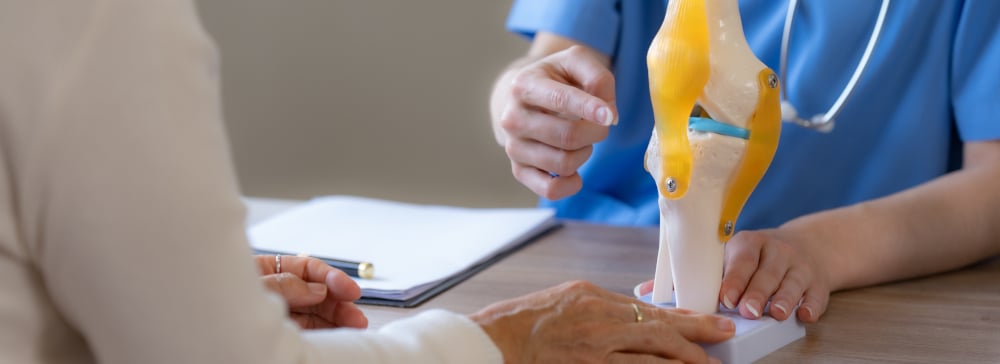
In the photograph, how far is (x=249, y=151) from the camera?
263 centimetres

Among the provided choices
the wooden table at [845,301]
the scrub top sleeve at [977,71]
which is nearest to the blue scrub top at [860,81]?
the scrub top sleeve at [977,71]

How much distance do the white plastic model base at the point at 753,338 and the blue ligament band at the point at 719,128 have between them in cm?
16

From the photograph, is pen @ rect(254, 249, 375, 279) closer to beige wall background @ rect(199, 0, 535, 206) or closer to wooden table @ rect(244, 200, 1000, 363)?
wooden table @ rect(244, 200, 1000, 363)

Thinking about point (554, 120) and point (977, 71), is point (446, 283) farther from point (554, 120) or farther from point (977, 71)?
point (977, 71)

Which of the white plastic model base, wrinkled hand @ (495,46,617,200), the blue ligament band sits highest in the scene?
the blue ligament band

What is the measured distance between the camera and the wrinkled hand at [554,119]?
973 mm

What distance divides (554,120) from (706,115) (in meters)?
0.25

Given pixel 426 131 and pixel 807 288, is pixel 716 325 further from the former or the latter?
pixel 426 131

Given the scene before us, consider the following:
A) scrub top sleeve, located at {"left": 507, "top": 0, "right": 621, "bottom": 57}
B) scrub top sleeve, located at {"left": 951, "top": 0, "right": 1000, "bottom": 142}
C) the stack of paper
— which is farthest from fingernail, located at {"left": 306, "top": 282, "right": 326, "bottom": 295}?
scrub top sleeve, located at {"left": 951, "top": 0, "right": 1000, "bottom": 142}

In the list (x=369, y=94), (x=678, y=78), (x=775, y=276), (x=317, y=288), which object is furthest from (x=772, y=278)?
(x=369, y=94)

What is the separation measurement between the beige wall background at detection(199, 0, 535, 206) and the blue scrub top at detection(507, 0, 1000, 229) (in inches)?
40.9

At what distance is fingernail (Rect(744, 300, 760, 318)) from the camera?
0.84 metres

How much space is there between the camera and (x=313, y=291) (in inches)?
33.3

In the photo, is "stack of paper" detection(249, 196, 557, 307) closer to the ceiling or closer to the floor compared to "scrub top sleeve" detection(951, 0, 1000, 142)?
closer to the floor
